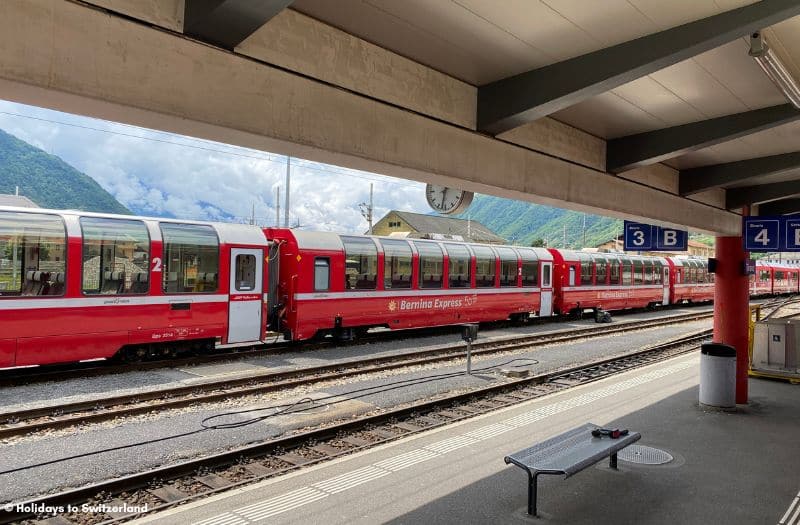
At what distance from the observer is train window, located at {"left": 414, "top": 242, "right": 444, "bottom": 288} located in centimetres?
1748

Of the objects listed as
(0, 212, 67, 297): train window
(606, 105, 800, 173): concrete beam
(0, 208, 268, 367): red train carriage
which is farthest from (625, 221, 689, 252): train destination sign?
(0, 212, 67, 297): train window

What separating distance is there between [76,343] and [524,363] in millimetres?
9691

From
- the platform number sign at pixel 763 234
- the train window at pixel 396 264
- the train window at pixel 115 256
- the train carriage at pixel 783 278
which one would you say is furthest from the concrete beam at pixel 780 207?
the train carriage at pixel 783 278

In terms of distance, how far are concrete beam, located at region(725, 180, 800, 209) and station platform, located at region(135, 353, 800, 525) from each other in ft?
13.3

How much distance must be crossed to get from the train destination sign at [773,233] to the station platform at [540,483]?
3291mm

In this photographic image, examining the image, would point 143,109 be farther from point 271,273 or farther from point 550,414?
point 271,273

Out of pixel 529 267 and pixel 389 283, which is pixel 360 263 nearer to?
pixel 389 283

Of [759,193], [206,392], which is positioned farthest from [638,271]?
[206,392]

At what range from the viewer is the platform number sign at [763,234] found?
10289mm

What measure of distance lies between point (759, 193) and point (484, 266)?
991cm

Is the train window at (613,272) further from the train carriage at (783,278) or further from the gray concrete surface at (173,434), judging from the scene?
the train carriage at (783,278)

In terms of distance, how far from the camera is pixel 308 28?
428 centimetres

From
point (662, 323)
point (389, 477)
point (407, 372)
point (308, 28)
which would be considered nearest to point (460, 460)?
point (389, 477)

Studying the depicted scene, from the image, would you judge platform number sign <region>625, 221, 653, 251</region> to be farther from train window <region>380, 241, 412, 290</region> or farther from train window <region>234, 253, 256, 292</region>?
train window <region>234, 253, 256, 292</region>
